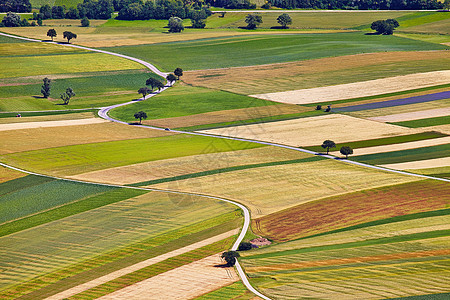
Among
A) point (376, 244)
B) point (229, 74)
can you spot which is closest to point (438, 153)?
point (376, 244)

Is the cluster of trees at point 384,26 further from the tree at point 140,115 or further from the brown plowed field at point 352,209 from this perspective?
the brown plowed field at point 352,209

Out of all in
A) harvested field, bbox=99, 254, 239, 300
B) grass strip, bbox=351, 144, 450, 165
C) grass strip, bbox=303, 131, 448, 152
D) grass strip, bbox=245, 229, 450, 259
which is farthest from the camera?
grass strip, bbox=303, 131, 448, 152

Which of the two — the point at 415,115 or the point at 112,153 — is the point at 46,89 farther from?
the point at 415,115

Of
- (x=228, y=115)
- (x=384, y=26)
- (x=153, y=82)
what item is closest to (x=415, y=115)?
(x=228, y=115)

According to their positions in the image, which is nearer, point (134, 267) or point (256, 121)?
point (134, 267)

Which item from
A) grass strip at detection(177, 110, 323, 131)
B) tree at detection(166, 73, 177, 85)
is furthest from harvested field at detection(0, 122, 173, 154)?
tree at detection(166, 73, 177, 85)

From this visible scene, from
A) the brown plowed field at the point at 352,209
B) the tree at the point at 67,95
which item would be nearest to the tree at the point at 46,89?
the tree at the point at 67,95

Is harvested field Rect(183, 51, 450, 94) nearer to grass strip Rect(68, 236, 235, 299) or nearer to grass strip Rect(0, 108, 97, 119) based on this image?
grass strip Rect(0, 108, 97, 119)
